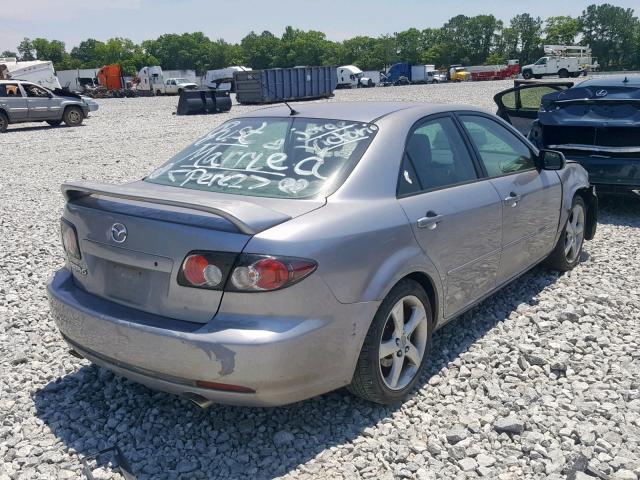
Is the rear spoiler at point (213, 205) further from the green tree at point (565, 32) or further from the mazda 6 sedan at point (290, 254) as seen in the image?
the green tree at point (565, 32)

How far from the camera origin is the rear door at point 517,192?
4.18 m

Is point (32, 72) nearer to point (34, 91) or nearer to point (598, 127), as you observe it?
point (34, 91)

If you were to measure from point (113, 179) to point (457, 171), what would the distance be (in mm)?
8584

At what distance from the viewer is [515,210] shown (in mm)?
4258

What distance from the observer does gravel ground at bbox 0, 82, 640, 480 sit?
289 cm

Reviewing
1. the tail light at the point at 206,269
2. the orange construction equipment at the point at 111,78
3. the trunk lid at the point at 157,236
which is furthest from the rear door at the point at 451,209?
the orange construction equipment at the point at 111,78

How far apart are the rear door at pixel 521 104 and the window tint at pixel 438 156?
435 centimetres

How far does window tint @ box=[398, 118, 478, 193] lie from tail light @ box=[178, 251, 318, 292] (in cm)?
93

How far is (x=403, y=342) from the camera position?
3.32 metres

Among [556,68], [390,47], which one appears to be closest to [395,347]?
[556,68]

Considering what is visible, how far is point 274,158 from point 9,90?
71.0ft

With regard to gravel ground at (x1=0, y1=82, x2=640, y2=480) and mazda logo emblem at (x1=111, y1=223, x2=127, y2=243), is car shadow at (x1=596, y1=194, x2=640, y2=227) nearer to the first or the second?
gravel ground at (x1=0, y1=82, x2=640, y2=480)

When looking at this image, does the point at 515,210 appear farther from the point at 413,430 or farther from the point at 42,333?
the point at 42,333

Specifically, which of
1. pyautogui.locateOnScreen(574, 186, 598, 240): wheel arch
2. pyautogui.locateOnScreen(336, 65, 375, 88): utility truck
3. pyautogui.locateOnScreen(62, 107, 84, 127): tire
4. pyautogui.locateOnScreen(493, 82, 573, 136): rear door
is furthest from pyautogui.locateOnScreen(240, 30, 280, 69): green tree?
pyautogui.locateOnScreen(574, 186, 598, 240): wheel arch
